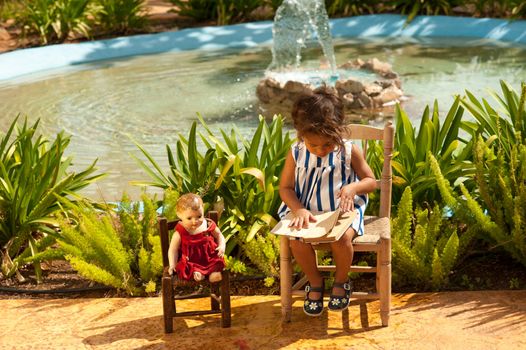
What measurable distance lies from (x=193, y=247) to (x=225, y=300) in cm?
29

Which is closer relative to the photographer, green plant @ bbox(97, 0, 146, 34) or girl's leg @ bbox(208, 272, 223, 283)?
girl's leg @ bbox(208, 272, 223, 283)

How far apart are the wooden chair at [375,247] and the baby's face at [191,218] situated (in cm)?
39

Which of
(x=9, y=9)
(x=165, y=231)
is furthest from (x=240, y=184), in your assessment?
(x=9, y=9)

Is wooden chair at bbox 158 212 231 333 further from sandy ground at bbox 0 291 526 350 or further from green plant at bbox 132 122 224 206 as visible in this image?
green plant at bbox 132 122 224 206

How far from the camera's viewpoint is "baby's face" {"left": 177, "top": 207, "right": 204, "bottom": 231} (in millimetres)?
3975

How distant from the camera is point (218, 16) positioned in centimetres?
1522

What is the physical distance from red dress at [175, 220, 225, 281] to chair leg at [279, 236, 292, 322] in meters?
0.28

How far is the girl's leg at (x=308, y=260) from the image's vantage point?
13.1 ft

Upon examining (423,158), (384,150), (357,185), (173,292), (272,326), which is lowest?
(272,326)

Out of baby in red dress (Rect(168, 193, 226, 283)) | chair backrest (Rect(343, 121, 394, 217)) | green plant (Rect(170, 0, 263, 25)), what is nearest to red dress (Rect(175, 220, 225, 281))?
baby in red dress (Rect(168, 193, 226, 283))

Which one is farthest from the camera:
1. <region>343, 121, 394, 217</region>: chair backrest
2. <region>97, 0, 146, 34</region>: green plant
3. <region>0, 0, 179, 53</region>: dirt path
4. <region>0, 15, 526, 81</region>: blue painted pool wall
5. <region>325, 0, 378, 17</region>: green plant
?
<region>325, 0, 378, 17</region>: green plant

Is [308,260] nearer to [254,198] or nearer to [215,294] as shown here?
[215,294]

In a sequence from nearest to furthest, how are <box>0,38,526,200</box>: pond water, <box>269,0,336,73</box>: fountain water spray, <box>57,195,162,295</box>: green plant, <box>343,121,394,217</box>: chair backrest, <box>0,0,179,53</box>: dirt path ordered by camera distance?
<box>343,121,394,217</box>: chair backrest < <box>57,195,162,295</box>: green plant < <box>0,38,526,200</box>: pond water < <box>269,0,336,73</box>: fountain water spray < <box>0,0,179,53</box>: dirt path

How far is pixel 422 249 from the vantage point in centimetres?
453
